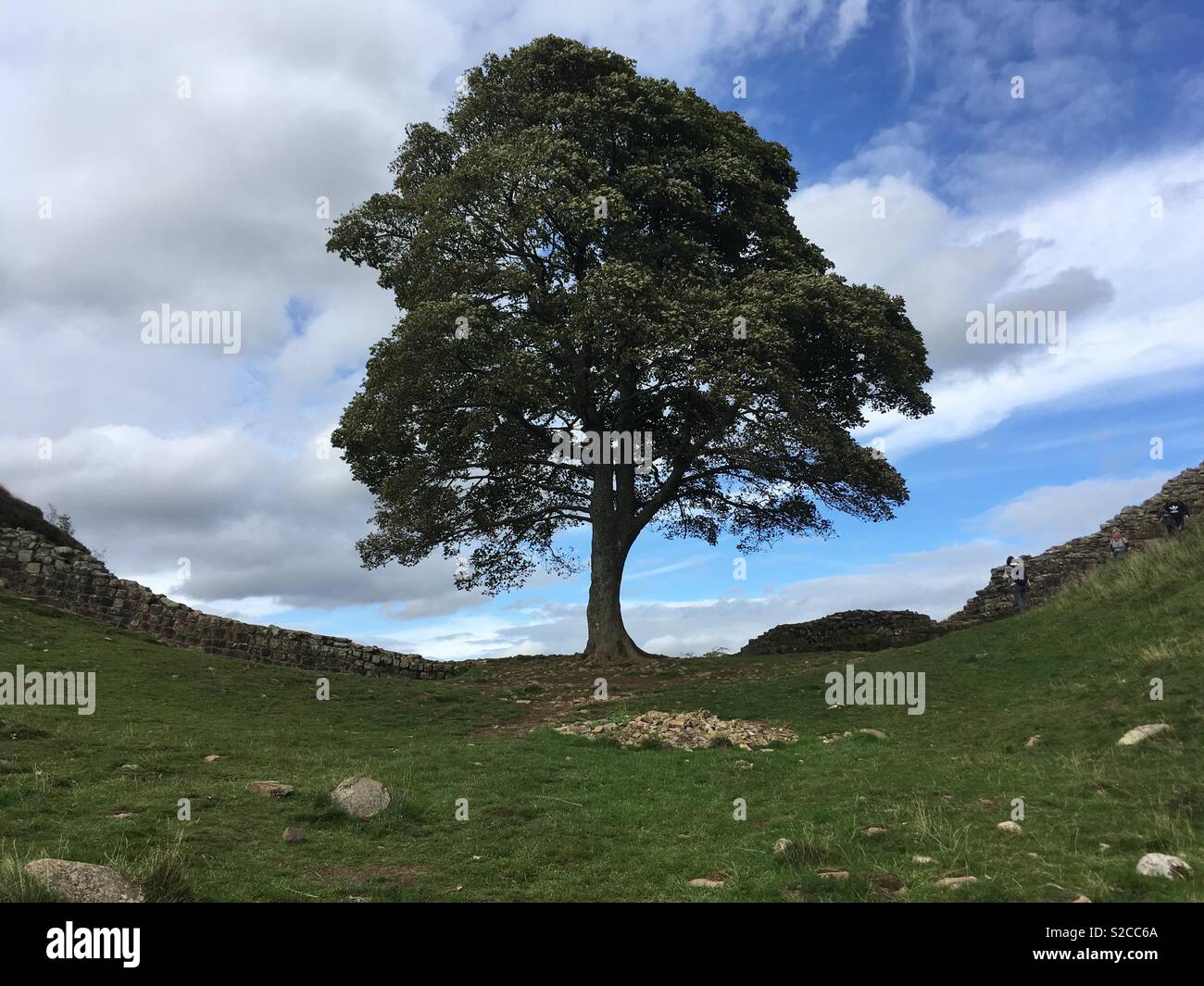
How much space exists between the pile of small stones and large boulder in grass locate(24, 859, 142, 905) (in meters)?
11.4

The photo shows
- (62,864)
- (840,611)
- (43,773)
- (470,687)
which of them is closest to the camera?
(62,864)

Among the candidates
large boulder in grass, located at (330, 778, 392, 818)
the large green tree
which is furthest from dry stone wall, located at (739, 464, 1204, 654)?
large boulder in grass, located at (330, 778, 392, 818)

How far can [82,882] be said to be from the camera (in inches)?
281

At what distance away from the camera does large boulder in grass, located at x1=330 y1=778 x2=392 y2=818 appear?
446 inches

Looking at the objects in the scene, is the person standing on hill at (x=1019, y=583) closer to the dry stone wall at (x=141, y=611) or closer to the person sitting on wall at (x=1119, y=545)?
the person sitting on wall at (x=1119, y=545)

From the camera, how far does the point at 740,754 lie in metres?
16.6

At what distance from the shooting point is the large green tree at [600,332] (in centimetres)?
2775

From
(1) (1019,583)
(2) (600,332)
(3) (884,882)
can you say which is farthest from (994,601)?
(3) (884,882)

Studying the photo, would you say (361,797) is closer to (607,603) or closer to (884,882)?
(884,882)

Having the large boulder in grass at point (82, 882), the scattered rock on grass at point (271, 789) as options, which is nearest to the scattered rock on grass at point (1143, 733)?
the scattered rock on grass at point (271, 789)

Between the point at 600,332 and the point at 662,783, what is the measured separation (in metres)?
16.7
